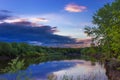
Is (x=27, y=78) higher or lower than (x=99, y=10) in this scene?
lower

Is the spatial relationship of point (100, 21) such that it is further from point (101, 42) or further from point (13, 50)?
point (13, 50)

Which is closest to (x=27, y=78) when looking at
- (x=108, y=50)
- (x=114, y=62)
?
(x=114, y=62)

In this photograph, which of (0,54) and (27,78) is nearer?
(27,78)

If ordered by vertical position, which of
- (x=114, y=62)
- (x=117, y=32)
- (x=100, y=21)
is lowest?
(x=114, y=62)

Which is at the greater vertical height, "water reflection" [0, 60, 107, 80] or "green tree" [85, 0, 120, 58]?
"green tree" [85, 0, 120, 58]

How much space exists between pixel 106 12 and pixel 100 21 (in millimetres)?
2386

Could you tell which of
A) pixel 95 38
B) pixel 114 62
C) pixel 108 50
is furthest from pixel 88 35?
pixel 114 62

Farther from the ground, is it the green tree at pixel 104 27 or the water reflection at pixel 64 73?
the green tree at pixel 104 27

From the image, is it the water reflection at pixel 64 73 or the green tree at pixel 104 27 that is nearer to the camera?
the water reflection at pixel 64 73

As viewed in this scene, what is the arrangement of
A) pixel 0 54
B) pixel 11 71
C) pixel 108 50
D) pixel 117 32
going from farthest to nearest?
pixel 0 54 → pixel 108 50 → pixel 117 32 → pixel 11 71

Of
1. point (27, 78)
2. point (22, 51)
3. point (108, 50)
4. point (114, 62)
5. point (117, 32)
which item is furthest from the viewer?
point (22, 51)

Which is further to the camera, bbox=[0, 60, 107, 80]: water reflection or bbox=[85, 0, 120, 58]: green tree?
bbox=[85, 0, 120, 58]: green tree

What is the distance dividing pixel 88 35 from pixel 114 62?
55.3ft

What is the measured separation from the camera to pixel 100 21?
5203 centimetres
